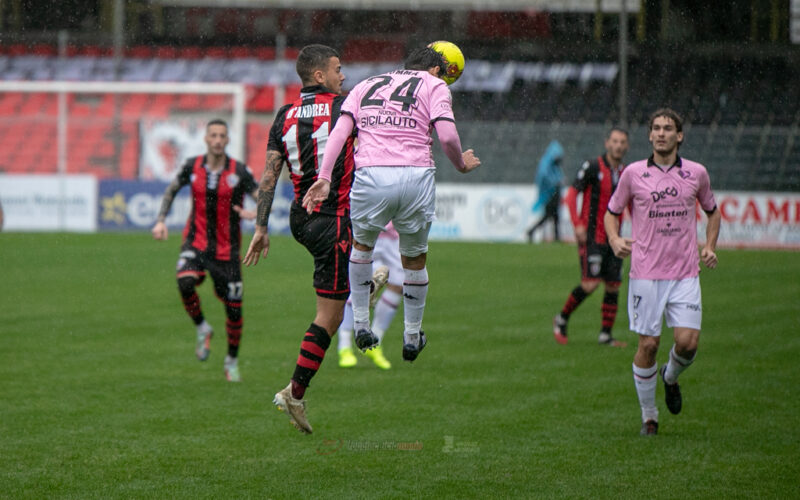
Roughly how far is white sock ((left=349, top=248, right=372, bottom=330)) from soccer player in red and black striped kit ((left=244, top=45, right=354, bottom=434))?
60mm

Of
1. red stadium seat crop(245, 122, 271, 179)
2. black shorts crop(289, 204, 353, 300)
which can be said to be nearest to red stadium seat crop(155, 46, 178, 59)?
red stadium seat crop(245, 122, 271, 179)

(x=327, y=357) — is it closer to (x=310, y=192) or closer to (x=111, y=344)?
(x=111, y=344)

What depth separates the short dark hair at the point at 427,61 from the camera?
649cm

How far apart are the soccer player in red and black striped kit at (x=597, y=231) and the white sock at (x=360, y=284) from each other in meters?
5.61

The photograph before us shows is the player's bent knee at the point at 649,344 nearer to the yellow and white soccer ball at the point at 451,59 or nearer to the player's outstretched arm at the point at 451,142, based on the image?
the player's outstretched arm at the point at 451,142

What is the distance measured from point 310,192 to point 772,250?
764 inches

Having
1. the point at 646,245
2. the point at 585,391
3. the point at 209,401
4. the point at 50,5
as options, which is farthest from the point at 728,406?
the point at 50,5

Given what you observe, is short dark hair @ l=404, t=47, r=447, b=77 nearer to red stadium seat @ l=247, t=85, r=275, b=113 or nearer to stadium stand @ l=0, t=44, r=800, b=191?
stadium stand @ l=0, t=44, r=800, b=191

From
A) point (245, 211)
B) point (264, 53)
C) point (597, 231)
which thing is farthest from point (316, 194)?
point (264, 53)

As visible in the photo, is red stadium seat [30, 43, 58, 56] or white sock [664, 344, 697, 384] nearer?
white sock [664, 344, 697, 384]

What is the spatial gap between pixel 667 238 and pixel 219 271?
4.25 m

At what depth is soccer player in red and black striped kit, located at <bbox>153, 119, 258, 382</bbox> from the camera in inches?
391

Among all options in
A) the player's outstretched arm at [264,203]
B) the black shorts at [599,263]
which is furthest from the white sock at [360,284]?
the black shorts at [599,263]

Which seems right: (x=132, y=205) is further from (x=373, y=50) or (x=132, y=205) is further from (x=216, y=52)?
(x=373, y=50)
